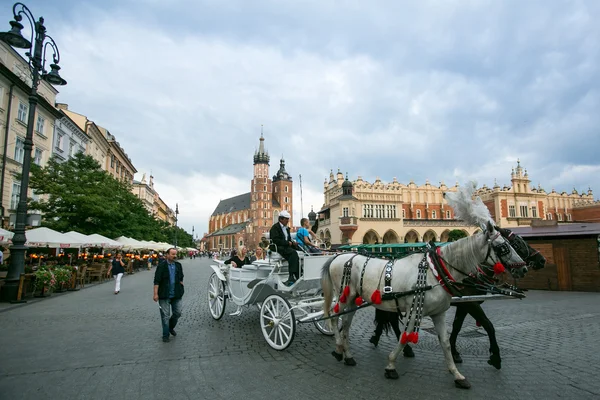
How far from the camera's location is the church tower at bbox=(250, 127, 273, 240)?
115 meters

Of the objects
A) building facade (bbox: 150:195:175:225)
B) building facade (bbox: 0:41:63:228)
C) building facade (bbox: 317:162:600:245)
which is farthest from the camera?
building facade (bbox: 150:195:175:225)

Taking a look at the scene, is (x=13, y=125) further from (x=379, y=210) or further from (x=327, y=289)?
(x=379, y=210)

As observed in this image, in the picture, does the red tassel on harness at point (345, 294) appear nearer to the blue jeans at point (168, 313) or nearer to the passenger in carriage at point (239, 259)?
the blue jeans at point (168, 313)

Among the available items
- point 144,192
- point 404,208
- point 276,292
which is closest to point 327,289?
point 276,292

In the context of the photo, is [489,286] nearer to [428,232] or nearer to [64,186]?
[64,186]

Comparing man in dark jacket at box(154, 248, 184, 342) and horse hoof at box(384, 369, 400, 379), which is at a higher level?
man in dark jacket at box(154, 248, 184, 342)

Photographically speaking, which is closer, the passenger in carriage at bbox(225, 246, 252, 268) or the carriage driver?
the carriage driver

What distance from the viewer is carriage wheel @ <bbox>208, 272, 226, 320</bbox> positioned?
8023 millimetres

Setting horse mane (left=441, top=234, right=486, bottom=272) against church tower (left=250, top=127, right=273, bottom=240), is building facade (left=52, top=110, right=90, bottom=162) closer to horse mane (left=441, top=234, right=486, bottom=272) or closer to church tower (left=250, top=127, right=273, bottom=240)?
horse mane (left=441, top=234, right=486, bottom=272)

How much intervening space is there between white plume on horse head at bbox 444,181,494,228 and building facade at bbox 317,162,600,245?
4375cm

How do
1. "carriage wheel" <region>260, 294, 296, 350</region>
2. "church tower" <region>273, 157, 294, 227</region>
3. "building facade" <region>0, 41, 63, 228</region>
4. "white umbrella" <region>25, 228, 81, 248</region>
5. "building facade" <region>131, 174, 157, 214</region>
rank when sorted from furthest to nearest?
1. "church tower" <region>273, 157, 294, 227</region>
2. "building facade" <region>131, 174, 157, 214</region>
3. "building facade" <region>0, 41, 63, 228</region>
4. "white umbrella" <region>25, 228, 81, 248</region>
5. "carriage wheel" <region>260, 294, 296, 350</region>

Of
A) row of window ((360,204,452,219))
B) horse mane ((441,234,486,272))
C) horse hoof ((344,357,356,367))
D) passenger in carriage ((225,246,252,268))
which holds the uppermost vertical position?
row of window ((360,204,452,219))

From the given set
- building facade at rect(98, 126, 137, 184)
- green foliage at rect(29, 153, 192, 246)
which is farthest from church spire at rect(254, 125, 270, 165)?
green foliage at rect(29, 153, 192, 246)

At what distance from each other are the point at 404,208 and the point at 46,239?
5477 centimetres
